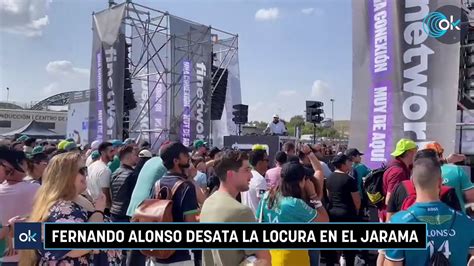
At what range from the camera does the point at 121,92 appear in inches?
396

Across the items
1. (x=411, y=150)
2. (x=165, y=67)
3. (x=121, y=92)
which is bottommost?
(x=411, y=150)

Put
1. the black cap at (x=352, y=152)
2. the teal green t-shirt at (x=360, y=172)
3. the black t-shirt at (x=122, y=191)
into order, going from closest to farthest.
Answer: the black t-shirt at (x=122, y=191) → the black cap at (x=352, y=152) → the teal green t-shirt at (x=360, y=172)

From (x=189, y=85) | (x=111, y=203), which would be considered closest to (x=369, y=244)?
(x=111, y=203)

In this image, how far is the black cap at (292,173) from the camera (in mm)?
2980

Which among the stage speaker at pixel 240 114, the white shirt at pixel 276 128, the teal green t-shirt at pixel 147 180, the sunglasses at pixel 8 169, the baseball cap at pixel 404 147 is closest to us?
the sunglasses at pixel 8 169

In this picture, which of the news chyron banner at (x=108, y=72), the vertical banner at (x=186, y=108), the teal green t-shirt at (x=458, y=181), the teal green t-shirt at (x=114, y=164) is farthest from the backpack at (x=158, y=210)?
the vertical banner at (x=186, y=108)

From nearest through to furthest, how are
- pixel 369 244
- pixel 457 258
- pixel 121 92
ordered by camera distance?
pixel 457 258
pixel 369 244
pixel 121 92

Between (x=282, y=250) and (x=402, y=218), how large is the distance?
962 millimetres

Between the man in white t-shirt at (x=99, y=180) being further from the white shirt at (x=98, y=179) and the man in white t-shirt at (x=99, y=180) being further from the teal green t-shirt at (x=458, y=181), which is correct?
the teal green t-shirt at (x=458, y=181)

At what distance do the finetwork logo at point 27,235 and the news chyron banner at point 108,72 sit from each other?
7452 mm

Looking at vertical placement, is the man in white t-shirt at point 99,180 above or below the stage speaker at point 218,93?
below

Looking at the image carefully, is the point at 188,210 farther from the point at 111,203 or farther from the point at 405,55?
the point at 405,55

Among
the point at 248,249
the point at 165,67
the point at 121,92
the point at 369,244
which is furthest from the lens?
the point at 165,67

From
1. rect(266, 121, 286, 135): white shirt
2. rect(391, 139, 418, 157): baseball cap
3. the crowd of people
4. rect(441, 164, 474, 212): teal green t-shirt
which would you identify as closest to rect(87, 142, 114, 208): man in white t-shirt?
the crowd of people
